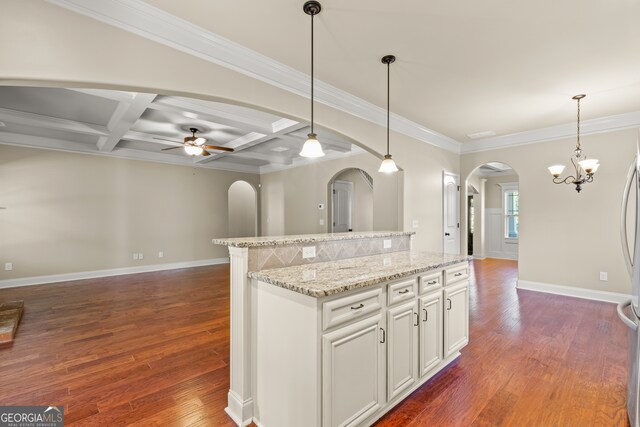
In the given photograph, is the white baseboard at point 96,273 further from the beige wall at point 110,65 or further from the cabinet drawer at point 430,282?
the cabinet drawer at point 430,282

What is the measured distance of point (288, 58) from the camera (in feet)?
8.69

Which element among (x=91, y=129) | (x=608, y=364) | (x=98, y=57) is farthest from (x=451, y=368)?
(x=91, y=129)

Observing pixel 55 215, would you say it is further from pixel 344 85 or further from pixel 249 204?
pixel 344 85

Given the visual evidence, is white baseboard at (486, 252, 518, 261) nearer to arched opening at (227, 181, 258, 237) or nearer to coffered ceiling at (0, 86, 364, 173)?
coffered ceiling at (0, 86, 364, 173)

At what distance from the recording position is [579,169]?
451 cm

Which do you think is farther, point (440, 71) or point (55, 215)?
point (55, 215)

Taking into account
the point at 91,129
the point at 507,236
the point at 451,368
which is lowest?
the point at 451,368

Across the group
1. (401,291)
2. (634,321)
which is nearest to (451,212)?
(634,321)

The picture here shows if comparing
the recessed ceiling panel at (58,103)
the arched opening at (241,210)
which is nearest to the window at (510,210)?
the arched opening at (241,210)

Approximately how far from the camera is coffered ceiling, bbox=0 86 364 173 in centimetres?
364

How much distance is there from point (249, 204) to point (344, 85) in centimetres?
735

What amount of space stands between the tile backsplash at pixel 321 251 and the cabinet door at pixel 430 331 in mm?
771

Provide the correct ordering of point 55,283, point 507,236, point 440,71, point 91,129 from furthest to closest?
point 507,236 < point 55,283 < point 91,129 < point 440,71

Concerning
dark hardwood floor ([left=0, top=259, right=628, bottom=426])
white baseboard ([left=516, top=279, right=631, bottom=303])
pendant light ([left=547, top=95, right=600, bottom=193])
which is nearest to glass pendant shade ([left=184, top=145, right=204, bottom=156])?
dark hardwood floor ([left=0, top=259, right=628, bottom=426])
